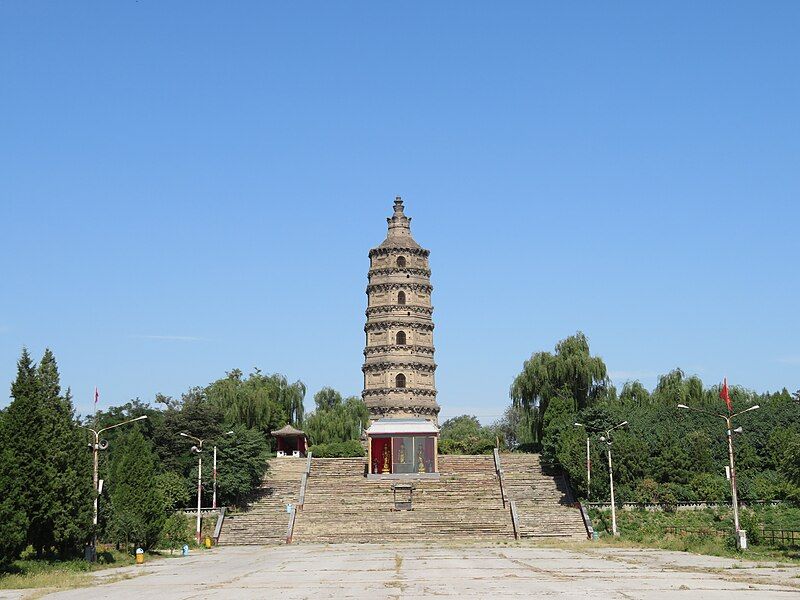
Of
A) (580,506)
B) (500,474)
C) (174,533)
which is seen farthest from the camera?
(500,474)

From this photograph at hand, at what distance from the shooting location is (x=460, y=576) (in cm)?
2509

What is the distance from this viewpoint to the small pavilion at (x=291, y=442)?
66562 mm

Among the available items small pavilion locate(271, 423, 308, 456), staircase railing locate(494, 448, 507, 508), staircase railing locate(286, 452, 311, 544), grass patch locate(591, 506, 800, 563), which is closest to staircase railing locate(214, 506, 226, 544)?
staircase railing locate(286, 452, 311, 544)

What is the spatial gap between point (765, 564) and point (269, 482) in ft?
111

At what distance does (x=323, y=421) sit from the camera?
71.3m

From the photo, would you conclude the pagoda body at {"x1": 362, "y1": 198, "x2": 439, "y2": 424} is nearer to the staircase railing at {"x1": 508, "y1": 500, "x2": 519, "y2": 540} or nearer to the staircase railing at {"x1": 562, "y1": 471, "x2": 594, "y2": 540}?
the staircase railing at {"x1": 562, "y1": 471, "x2": 594, "y2": 540}

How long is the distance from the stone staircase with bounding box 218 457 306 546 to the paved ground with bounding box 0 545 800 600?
9045mm

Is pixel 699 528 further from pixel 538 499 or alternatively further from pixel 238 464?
pixel 238 464

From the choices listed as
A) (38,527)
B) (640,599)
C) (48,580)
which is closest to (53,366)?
(38,527)

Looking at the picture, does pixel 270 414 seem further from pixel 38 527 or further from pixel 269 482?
pixel 38 527

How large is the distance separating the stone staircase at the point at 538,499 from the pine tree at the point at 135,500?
18.1 meters

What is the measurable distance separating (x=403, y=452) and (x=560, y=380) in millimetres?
13373

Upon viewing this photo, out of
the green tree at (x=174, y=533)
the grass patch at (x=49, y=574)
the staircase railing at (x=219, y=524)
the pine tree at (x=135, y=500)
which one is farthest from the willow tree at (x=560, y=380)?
the grass patch at (x=49, y=574)

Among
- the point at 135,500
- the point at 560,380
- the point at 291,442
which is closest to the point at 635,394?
the point at 560,380
